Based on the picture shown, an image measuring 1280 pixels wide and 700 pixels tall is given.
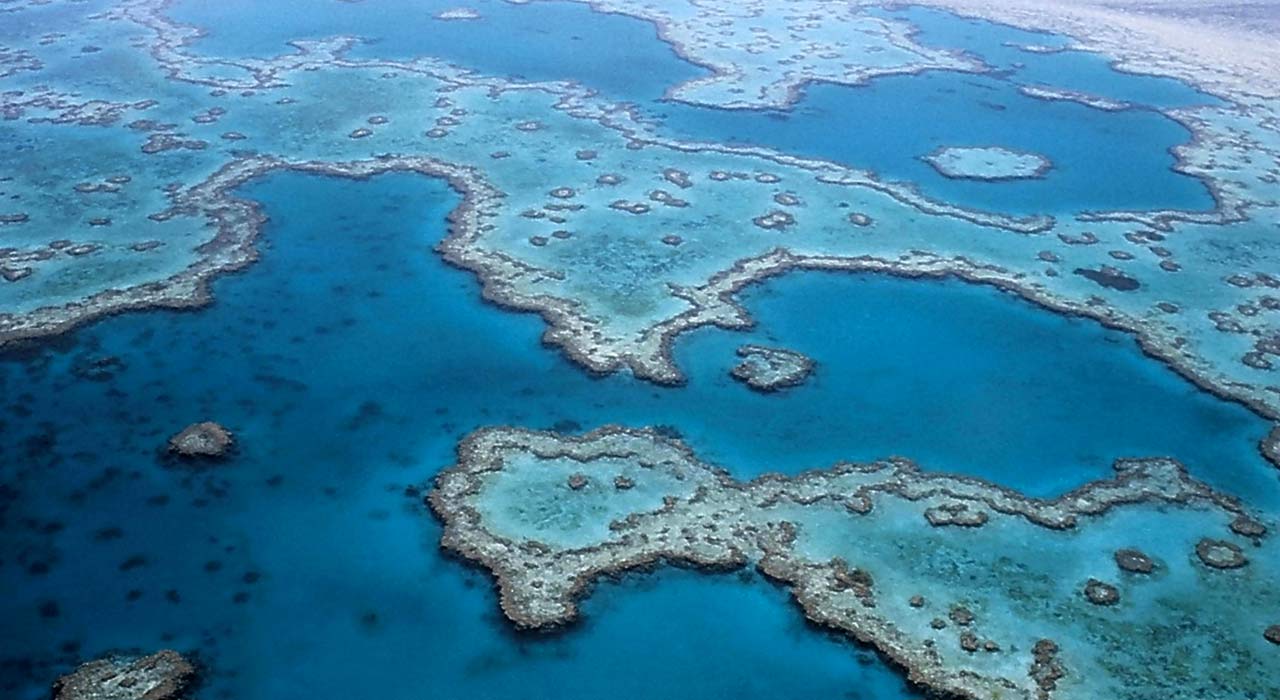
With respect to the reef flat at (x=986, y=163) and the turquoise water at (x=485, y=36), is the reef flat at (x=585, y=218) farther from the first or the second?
the reef flat at (x=986, y=163)

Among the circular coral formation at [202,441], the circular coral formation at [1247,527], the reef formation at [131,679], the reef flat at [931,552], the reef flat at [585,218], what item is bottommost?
the reef formation at [131,679]

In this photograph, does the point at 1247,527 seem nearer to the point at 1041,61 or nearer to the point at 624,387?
the point at 624,387

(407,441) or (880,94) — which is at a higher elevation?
Answer: (880,94)

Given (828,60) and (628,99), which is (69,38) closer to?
(628,99)

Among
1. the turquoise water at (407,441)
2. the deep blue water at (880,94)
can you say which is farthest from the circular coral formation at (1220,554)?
the deep blue water at (880,94)

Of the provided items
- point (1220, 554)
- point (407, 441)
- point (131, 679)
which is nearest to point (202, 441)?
point (407, 441)
